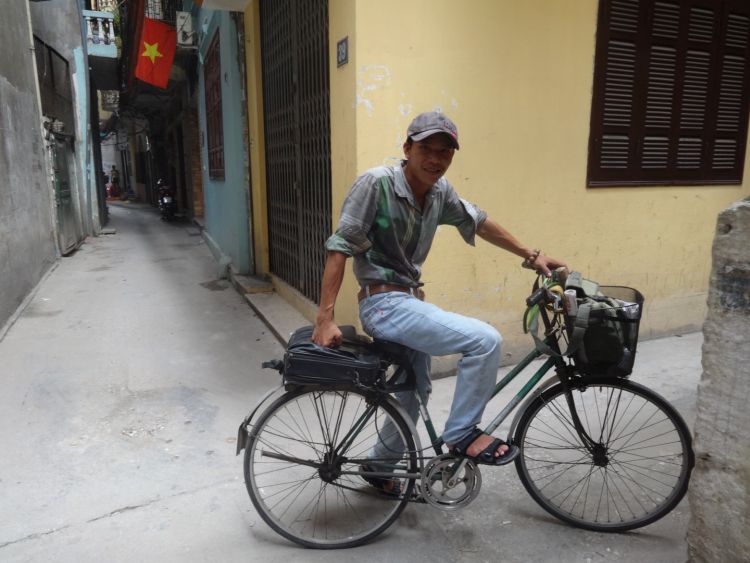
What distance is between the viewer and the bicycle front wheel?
251cm

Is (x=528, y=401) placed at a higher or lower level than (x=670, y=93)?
lower

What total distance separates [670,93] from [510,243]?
331 centimetres

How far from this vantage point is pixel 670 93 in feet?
16.3

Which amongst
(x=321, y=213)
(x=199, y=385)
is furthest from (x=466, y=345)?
(x=321, y=213)

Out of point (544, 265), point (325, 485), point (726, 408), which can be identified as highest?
point (544, 265)

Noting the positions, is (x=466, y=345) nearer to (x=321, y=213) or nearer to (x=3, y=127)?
(x=321, y=213)

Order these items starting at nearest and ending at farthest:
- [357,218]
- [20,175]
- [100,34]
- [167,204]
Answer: [357,218] < [20,175] < [100,34] < [167,204]

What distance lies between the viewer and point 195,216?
Answer: 53.6 ft

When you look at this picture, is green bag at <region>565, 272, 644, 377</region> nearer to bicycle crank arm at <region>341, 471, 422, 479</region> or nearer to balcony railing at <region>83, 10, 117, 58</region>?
bicycle crank arm at <region>341, 471, 422, 479</region>

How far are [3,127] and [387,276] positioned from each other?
237 inches

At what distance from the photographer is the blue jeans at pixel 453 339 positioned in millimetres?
2330

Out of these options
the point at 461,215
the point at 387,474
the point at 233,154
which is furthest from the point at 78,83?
the point at 387,474

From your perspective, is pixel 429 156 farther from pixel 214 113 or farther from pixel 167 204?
pixel 167 204

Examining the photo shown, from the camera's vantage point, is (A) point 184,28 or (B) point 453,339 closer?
(B) point 453,339
